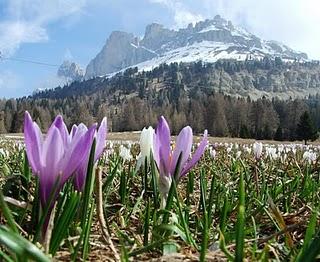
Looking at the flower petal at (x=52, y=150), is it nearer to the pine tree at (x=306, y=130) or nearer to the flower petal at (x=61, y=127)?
the flower petal at (x=61, y=127)

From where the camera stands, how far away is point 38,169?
2.91 ft

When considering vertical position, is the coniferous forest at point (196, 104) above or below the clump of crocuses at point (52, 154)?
above

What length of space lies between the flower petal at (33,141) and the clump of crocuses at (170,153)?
0.38 metres

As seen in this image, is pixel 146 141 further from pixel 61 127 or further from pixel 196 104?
pixel 196 104

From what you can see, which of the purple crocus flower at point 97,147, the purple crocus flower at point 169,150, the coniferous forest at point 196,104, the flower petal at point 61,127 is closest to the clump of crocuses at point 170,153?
the purple crocus flower at point 169,150

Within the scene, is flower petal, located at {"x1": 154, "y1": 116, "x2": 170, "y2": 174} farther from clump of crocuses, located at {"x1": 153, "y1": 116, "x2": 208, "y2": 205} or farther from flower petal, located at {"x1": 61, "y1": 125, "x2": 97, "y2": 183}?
flower petal, located at {"x1": 61, "y1": 125, "x2": 97, "y2": 183}

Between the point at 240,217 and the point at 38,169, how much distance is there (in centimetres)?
38

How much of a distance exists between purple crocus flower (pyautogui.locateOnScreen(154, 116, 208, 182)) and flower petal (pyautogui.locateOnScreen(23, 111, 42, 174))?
0.38m

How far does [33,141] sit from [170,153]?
1.51 ft

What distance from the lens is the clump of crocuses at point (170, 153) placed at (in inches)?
47.0

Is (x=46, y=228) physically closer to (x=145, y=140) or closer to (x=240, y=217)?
(x=240, y=217)

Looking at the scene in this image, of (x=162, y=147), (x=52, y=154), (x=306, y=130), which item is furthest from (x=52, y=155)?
(x=306, y=130)

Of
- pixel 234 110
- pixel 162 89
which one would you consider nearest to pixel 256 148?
pixel 234 110

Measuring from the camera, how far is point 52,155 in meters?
0.87
